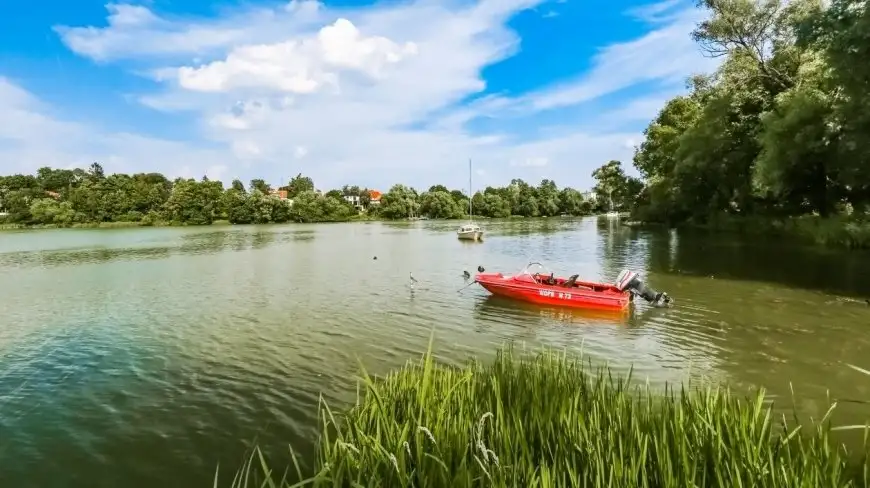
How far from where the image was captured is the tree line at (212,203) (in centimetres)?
10425

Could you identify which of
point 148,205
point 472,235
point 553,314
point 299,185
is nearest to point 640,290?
point 553,314

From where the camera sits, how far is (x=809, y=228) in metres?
36.2

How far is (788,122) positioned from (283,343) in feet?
102

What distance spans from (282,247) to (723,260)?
38.2m

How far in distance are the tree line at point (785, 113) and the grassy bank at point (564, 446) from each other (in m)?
22.4

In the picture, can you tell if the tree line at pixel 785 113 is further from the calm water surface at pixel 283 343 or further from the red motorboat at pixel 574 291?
the red motorboat at pixel 574 291

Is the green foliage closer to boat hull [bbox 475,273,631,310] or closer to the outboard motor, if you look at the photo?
boat hull [bbox 475,273,631,310]

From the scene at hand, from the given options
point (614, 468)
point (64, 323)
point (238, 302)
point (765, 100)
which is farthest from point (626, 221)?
point (614, 468)

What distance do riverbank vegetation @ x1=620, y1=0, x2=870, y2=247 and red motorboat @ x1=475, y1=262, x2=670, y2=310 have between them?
44.0 ft

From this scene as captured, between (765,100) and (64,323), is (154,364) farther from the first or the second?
(765,100)

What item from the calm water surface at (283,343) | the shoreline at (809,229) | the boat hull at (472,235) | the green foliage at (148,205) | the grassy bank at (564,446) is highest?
the green foliage at (148,205)

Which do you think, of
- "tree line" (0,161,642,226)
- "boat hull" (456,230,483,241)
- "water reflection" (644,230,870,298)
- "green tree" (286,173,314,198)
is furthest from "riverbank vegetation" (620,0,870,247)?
"green tree" (286,173,314,198)

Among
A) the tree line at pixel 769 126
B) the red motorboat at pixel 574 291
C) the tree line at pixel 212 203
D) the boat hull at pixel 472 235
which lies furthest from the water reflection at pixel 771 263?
the tree line at pixel 212 203

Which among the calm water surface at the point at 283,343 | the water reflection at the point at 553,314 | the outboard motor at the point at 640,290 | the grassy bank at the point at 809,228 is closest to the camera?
the calm water surface at the point at 283,343
